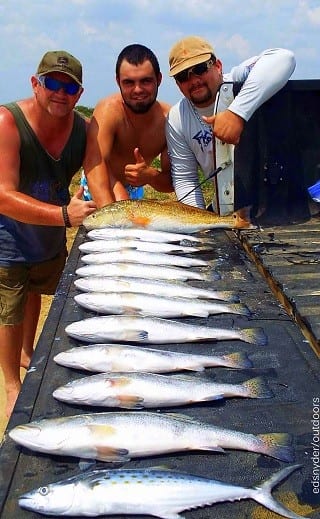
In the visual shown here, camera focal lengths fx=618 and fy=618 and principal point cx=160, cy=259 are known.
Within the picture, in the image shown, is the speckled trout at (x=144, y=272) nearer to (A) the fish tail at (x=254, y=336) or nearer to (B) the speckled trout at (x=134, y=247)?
(B) the speckled trout at (x=134, y=247)

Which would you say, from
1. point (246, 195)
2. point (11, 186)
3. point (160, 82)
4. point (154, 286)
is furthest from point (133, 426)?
point (160, 82)

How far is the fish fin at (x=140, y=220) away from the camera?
5.26 meters

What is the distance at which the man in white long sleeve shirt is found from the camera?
211 inches

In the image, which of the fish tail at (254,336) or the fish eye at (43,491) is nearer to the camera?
the fish eye at (43,491)

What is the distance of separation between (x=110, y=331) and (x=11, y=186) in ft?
6.28

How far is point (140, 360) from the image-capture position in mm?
3078

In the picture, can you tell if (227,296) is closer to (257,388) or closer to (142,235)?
(257,388)

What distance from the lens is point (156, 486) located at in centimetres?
220

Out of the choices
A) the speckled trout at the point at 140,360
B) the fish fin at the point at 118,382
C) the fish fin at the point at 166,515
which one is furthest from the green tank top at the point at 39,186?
the fish fin at the point at 166,515

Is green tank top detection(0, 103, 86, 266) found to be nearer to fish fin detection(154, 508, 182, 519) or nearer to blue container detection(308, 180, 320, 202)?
blue container detection(308, 180, 320, 202)

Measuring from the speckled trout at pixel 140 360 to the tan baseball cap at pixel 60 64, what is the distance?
261cm

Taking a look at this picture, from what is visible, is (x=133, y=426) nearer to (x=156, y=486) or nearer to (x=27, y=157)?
(x=156, y=486)

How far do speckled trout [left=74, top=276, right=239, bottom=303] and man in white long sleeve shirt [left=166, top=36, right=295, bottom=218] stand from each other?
174cm

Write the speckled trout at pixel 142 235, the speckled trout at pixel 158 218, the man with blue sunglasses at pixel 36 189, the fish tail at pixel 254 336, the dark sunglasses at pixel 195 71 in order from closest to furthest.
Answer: the fish tail at pixel 254 336 → the man with blue sunglasses at pixel 36 189 → the speckled trout at pixel 142 235 → the speckled trout at pixel 158 218 → the dark sunglasses at pixel 195 71
